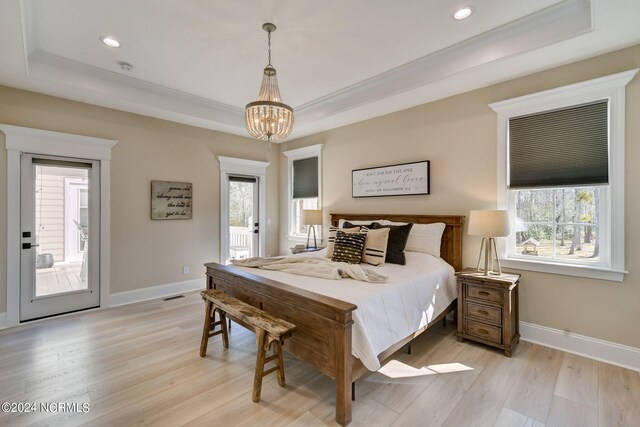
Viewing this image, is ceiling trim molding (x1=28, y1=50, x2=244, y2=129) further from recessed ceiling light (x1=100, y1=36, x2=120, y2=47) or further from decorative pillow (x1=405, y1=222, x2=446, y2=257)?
decorative pillow (x1=405, y1=222, x2=446, y2=257)

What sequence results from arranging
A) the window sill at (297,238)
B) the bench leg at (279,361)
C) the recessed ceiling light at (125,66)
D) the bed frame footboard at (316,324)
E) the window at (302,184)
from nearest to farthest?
the bed frame footboard at (316,324) → the bench leg at (279,361) → the recessed ceiling light at (125,66) → the window at (302,184) → the window sill at (297,238)

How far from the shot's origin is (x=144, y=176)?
411 centimetres

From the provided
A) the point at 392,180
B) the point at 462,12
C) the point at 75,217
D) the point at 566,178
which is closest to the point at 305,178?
the point at 392,180

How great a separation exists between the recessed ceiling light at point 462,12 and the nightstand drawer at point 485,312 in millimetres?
2520

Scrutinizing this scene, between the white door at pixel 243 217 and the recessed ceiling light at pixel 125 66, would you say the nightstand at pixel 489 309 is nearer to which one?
the white door at pixel 243 217

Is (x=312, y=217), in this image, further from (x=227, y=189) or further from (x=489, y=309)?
(x=489, y=309)

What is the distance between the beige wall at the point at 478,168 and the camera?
7.91 feet

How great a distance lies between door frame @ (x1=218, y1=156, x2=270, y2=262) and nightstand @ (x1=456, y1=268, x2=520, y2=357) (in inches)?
142

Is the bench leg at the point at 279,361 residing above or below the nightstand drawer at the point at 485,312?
below

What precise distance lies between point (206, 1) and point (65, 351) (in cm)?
326

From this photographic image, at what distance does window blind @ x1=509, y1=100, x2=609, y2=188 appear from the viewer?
255 cm

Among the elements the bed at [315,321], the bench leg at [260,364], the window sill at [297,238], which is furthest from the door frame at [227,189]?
the bench leg at [260,364]

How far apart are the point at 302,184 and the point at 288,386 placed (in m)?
3.66

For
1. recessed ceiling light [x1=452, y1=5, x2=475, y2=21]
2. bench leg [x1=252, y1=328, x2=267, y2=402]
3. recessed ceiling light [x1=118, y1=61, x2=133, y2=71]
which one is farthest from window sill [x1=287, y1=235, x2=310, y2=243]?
recessed ceiling light [x1=452, y1=5, x2=475, y2=21]
